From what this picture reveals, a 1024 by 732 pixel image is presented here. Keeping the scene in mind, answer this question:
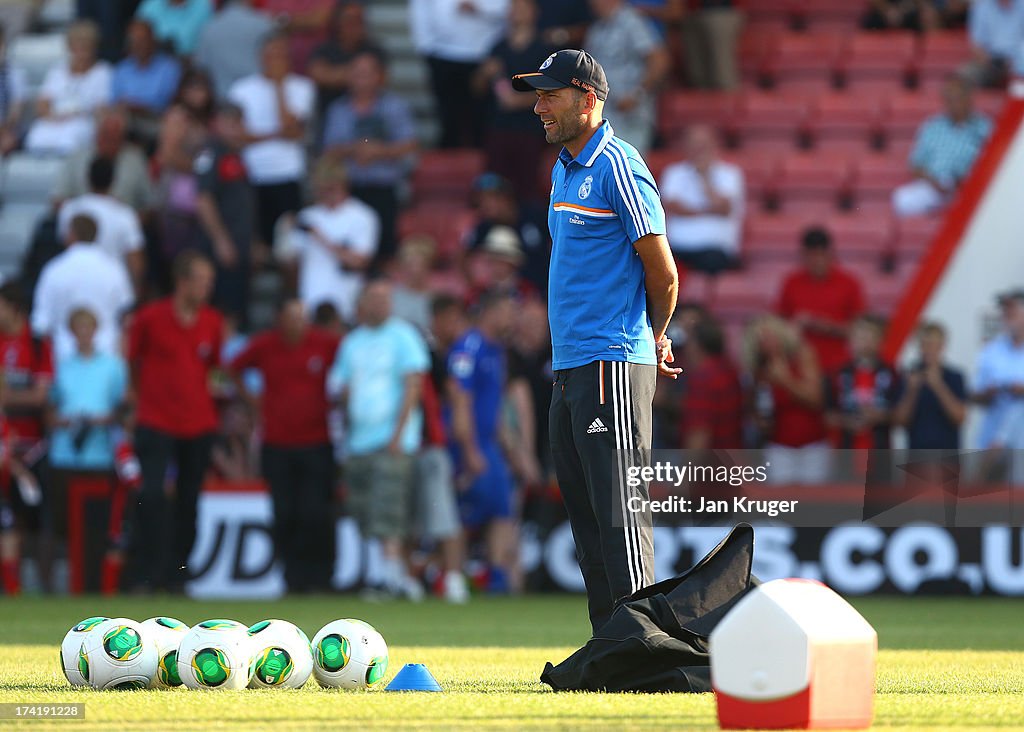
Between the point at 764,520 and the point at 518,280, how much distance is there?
3469mm

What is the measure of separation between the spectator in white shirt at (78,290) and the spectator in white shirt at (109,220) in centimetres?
48

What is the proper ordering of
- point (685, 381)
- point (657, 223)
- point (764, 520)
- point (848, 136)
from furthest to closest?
point (848, 136)
point (685, 381)
point (764, 520)
point (657, 223)

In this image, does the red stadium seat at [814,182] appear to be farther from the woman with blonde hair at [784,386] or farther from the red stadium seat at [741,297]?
the woman with blonde hair at [784,386]

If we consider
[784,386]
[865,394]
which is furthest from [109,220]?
[865,394]

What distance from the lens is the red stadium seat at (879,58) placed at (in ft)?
65.4

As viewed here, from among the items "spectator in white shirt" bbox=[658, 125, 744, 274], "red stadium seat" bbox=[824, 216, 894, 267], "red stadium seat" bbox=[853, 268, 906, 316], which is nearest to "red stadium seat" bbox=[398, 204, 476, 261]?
"spectator in white shirt" bbox=[658, 125, 744, 274]

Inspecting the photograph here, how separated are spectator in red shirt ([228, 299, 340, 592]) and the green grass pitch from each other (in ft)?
5.07

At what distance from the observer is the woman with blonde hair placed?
49.9ft

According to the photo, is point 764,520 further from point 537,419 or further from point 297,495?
point 297,495

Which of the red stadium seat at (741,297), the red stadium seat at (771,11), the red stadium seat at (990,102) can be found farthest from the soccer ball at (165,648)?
the red stadium seat at (771,11)

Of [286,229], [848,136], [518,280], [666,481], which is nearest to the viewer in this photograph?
[666,481]

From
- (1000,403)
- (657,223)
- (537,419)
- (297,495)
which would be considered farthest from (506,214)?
(657,223)

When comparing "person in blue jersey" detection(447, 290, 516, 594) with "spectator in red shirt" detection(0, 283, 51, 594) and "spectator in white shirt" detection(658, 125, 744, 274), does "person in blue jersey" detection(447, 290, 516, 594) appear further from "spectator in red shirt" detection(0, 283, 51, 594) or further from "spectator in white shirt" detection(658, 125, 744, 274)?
"spectator in red shirt" detection(0, 283, 51, 594)

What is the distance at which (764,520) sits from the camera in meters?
14.5
